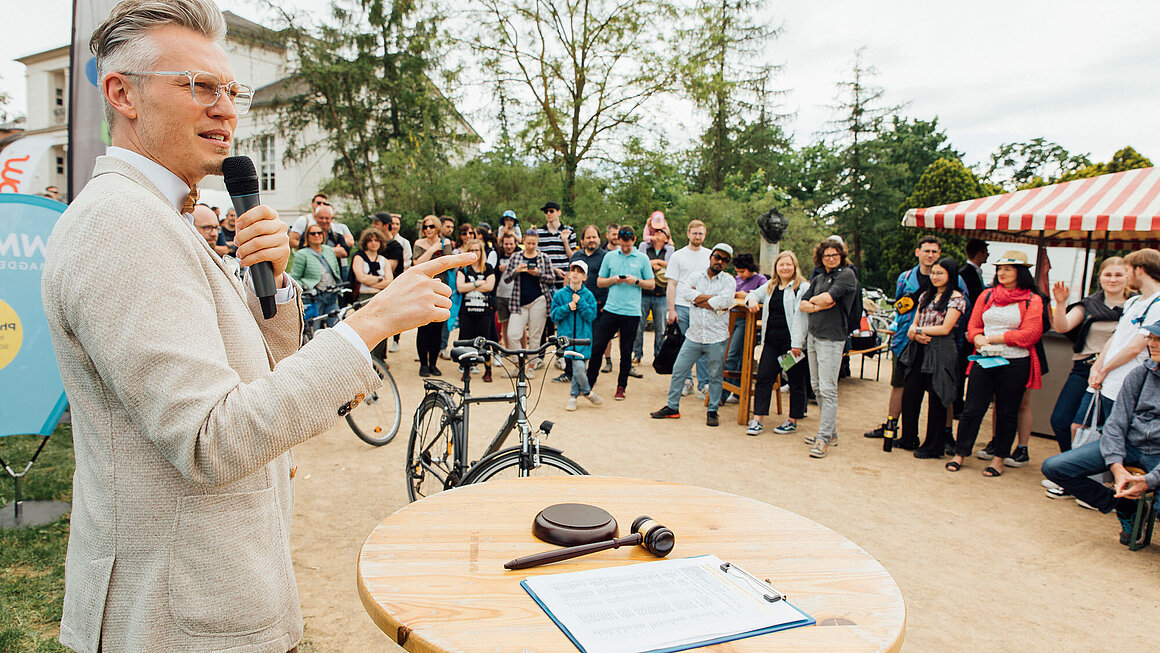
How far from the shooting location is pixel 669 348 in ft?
27.2

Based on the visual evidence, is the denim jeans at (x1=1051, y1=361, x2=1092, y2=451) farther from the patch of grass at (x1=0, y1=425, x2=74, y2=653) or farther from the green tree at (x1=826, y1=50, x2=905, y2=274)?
the green tree at (x1=826, y1=50, x2=905, y2=274)

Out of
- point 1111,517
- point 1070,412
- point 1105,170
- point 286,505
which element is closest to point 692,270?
point 1070,412

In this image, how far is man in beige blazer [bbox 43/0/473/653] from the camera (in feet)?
3.24

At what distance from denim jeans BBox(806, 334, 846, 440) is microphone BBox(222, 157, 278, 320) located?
5492 mm

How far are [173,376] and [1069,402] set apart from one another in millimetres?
6831

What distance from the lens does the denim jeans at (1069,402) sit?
18.3 feet

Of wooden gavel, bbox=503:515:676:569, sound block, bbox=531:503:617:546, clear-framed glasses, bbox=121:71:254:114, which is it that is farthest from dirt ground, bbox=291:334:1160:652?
clear-framed glasses, bbox=121:71:254:114

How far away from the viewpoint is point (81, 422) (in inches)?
43.9

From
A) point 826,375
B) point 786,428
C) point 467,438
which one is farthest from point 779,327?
point 467,438

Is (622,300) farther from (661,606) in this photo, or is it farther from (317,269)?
(661,606)

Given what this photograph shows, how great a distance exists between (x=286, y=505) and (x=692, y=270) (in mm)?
6833

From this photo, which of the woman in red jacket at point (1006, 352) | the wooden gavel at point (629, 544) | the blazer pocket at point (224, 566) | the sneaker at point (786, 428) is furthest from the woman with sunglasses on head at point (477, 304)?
the blazer pocket at point (224, 566)

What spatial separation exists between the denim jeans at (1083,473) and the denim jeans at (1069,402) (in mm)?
1258

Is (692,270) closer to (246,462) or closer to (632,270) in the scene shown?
(632,270)
